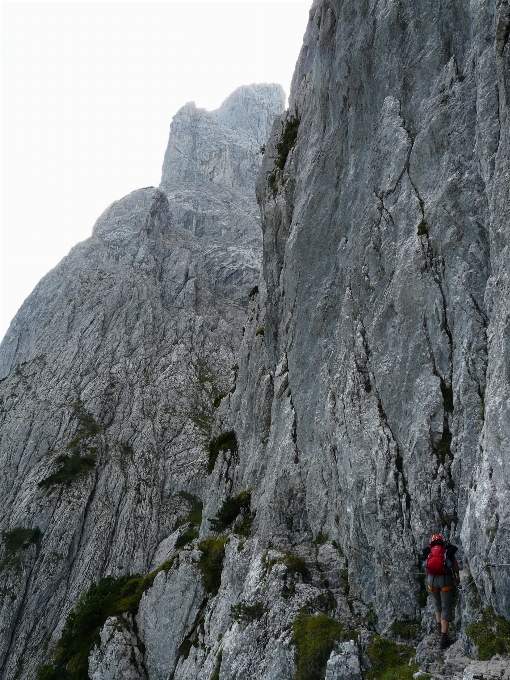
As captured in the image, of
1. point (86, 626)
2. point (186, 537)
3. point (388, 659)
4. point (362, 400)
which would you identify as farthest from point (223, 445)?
point (186, 537)

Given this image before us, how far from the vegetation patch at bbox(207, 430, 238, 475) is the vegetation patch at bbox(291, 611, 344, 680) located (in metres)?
22.3

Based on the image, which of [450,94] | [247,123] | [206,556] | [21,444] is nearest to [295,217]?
[450,94]

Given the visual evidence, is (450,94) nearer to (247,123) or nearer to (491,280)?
(491,280)

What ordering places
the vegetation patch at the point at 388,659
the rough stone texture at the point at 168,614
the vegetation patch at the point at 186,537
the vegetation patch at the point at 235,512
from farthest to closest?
the vegetation patch at the point at 186,537 < the vegetation patch at the point at 235,512 < the rough stone texture at the point at 168,614 < the vegetation patch at the point at 388,659

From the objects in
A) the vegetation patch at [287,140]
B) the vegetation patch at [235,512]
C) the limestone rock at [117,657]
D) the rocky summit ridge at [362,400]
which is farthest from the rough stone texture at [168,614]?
the vegetation patch at [287,140]

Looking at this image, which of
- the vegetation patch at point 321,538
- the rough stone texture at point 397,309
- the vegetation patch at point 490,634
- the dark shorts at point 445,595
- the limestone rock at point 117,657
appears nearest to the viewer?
the vegetation patch at point 490,634

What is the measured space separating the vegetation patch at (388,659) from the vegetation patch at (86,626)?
18.9 metres

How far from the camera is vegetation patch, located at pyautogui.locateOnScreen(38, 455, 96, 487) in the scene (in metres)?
73.5

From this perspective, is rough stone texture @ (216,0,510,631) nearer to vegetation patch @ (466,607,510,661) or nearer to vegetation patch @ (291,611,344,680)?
vegetation patch @ (466,607,510,661)

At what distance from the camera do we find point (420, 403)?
16609 mm

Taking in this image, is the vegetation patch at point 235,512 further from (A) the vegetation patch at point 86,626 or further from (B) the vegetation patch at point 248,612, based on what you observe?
(B) the vegetation patch at point 248,612

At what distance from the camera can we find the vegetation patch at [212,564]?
2602cm

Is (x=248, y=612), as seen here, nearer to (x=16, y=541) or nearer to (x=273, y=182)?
(x=273, y=182)

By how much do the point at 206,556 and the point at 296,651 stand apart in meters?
13.0
